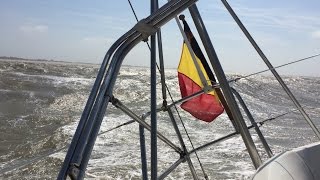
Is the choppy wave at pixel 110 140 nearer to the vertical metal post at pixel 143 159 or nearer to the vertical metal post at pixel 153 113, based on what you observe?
the vertical metal post at pixel 143 159

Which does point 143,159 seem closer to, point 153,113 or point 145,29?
point 153,113

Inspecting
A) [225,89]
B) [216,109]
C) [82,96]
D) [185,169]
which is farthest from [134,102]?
[225,89]

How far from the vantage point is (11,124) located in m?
10.9

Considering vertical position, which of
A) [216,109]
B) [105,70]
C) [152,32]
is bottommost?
[216,109]

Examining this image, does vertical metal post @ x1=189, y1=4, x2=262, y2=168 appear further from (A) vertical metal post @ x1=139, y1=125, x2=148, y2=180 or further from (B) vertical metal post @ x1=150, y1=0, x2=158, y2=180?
(A) vertical metal post @ x1=139, y1=125, x2=148, y2=180

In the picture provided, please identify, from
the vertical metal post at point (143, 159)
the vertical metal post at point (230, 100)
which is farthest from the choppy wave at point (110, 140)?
the vertical metal post at point (230, 100)

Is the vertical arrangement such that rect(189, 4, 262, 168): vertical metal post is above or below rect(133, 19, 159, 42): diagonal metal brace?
below

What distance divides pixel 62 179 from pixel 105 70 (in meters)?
0.49

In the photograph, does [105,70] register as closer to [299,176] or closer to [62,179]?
[62,179]

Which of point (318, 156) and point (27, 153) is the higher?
point (318, 156)

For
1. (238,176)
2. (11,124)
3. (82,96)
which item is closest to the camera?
(238,176)

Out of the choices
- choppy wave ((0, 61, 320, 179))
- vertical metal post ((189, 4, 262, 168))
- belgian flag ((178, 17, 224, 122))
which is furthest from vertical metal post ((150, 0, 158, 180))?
choppy wave ((0, 61, 320, 179))

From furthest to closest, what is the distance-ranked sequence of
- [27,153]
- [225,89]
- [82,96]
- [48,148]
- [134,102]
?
[82,96] < [134,102] < [48,148] < [27,153] < [225,89]

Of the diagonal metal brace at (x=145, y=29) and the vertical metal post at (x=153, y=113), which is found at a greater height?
the diagonal metal brace at (x=145, y=29)
